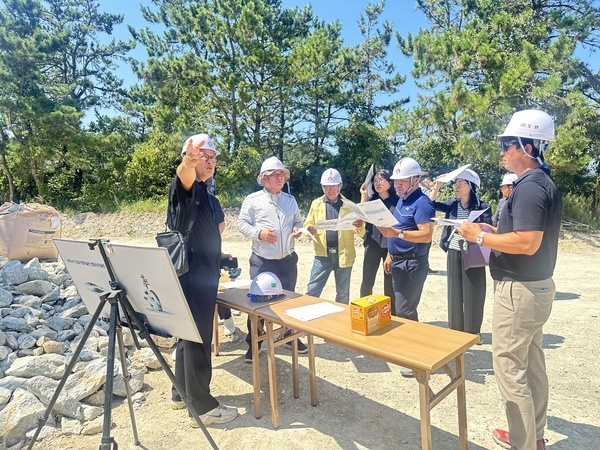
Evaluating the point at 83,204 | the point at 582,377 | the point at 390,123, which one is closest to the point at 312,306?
the point at 582,377

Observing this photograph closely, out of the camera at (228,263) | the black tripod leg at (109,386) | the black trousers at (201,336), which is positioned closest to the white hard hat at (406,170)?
the camera at (228,263)

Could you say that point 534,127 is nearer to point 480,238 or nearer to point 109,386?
point 480,238

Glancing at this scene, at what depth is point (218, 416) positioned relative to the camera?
283cm

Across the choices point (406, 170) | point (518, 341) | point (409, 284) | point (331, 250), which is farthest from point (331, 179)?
point (518, 341)

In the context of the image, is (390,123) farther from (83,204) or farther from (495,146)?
(83,204)

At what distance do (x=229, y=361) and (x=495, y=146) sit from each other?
34.2 feet

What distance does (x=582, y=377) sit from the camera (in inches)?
139

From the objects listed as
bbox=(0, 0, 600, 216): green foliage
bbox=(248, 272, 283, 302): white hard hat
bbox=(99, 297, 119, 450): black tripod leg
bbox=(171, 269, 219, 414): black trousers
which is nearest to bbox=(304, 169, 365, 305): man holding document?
bbox=(248, 272, 283, 302): white hard hat

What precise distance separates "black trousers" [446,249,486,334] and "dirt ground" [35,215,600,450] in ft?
1.08

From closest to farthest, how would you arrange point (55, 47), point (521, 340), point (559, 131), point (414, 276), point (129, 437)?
point (521, 340) < point (129, 437) < point (414, 276) < point (559, 131) < point (55, 47)

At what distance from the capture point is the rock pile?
8.75 feet

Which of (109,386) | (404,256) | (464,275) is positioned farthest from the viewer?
(464,275)

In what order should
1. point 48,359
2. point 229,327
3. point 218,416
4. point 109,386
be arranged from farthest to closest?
point 229,327
point 48,359
point 218,416
point 109,386

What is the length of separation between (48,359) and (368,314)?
2.66m
